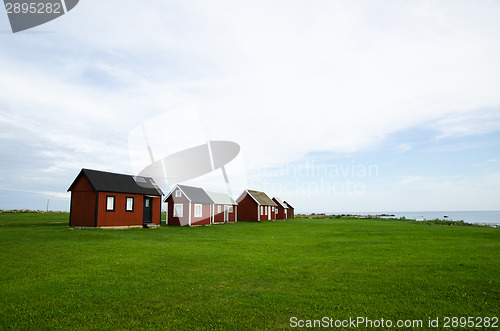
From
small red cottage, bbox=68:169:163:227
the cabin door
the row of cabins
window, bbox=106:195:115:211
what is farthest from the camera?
the cabin door

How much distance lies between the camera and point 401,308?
8.57 metres

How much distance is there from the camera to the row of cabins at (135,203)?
110 ft

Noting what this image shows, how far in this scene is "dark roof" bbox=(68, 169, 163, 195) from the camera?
33.9 meters

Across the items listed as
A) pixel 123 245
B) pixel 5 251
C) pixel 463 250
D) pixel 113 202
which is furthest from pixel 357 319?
pixel 113 202

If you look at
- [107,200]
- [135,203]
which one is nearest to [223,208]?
[135,203]

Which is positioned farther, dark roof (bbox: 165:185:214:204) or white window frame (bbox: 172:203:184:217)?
dark roof (bbox: 165:185:214:204)

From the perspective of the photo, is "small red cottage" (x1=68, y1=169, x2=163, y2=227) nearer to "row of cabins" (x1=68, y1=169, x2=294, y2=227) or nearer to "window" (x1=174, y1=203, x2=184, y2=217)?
"row of cabins" (x1=68, y1=169, x2=294, y2=227)

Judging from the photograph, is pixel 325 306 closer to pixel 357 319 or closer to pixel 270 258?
pixel 357 319

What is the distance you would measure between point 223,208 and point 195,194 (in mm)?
9020

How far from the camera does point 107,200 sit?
34344 millimetres
